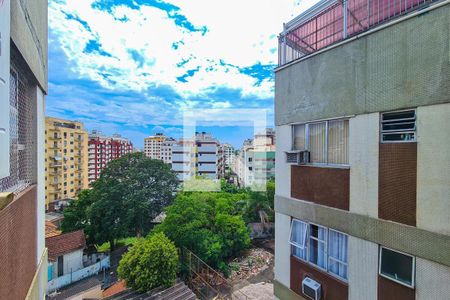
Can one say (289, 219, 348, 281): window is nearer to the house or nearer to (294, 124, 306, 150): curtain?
(294, 124, 306, 150): curtain

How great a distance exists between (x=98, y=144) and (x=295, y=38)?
51541 mm

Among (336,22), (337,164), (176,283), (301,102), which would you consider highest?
(336,22)

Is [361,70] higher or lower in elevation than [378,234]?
higher

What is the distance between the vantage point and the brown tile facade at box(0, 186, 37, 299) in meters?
2.18

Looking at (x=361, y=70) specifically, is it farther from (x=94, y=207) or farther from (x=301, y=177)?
(x=94, y=207)

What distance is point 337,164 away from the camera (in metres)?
3.31

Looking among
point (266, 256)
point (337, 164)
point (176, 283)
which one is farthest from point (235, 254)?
point (337, 164)

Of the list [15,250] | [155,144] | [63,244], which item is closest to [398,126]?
[15,250]

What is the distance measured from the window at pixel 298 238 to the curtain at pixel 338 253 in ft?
1.43

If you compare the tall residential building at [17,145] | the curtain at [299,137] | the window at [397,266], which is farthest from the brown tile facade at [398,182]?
the tall residential building at [17,145]

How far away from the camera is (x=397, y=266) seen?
8.70ft

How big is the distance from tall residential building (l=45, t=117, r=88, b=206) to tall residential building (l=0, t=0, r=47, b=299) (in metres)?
33.6

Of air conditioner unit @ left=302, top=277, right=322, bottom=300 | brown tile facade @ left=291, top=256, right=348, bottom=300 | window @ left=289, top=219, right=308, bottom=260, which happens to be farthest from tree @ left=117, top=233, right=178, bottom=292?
air conditioner unit @ left=302, top=277, right=322, bottom=300

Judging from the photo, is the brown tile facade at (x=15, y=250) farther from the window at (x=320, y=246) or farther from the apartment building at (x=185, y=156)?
the apartment building at (x=185, y=156)
